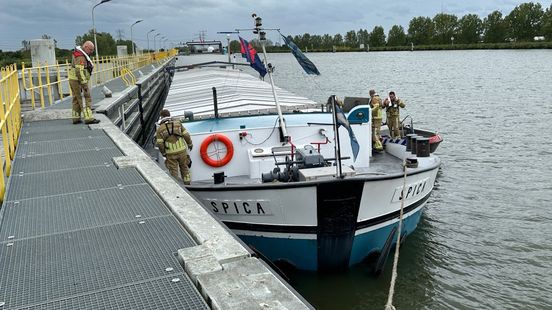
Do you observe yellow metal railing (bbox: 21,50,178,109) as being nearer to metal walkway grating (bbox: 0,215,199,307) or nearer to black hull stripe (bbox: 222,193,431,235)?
black hull stripe (bbox: 222,193,431,235)

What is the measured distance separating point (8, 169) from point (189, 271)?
4468 mm

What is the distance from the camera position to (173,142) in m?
8.98

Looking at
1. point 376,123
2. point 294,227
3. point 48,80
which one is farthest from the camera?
point 48,80

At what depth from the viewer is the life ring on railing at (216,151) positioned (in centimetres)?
965

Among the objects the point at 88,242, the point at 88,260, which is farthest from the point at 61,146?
the point at 88,260

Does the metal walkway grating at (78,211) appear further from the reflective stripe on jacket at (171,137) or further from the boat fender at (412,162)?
the boat fender at (412,162)

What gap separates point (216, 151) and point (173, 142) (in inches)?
40.8

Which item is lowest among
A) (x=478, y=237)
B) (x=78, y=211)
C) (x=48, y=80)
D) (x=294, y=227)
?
(x=478, y=237)

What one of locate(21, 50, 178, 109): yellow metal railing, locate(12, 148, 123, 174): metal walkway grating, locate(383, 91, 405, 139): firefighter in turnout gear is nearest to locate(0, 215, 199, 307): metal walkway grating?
locate(12, 148, 123, 174): metal walkway grating

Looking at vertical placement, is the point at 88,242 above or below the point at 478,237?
above

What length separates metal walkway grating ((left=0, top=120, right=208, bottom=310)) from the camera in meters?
3.92

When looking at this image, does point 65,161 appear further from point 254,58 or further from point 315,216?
point 254,58

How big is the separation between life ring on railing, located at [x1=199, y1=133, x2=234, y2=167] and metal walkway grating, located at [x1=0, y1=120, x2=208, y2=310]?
7.18 ft

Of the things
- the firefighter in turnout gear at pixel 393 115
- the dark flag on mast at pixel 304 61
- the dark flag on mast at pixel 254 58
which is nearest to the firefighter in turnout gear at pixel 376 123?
the firefighter in turnout gear at pixel 393 115
